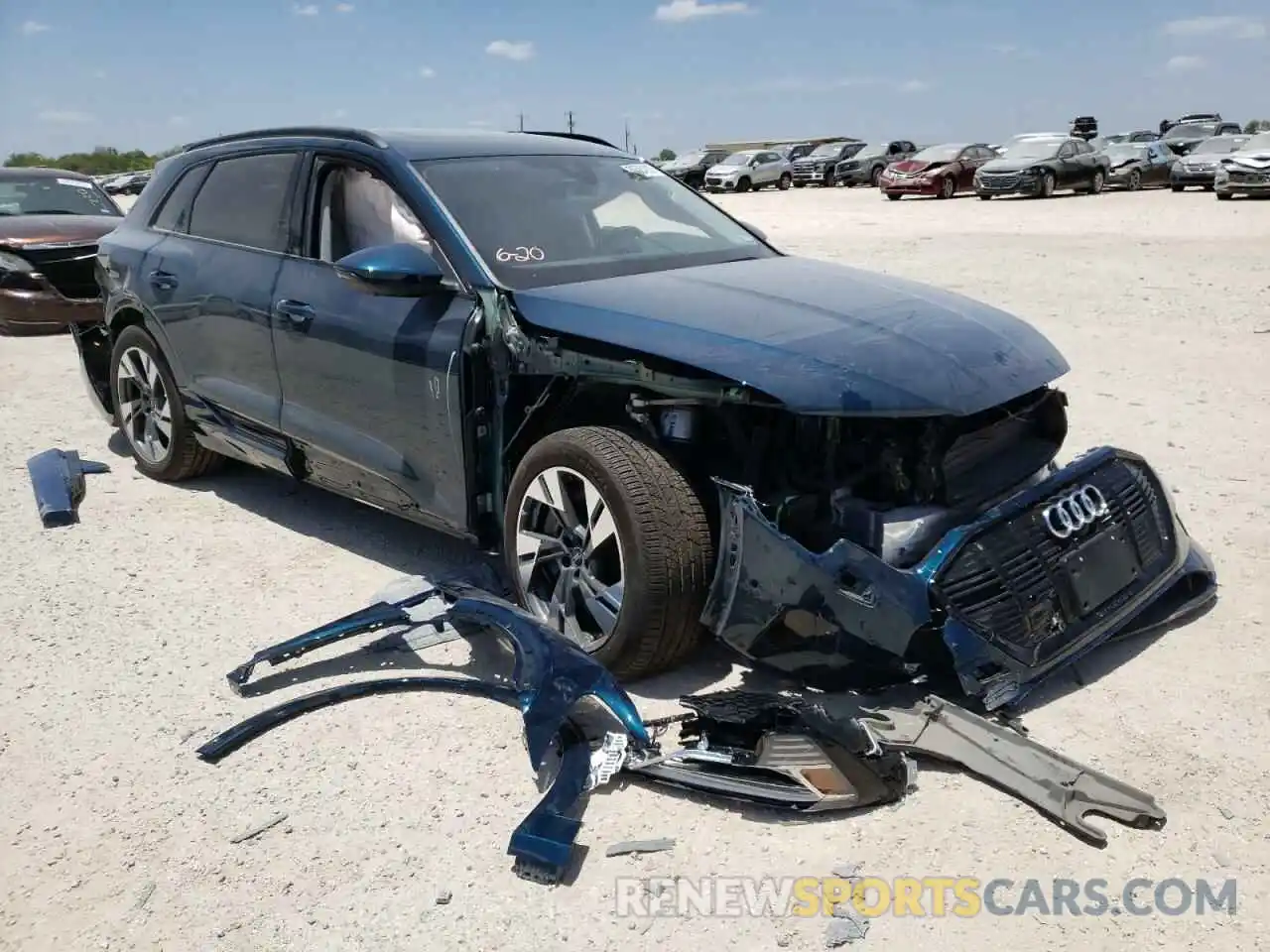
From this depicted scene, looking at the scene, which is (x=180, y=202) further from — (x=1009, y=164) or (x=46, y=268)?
(x=1009, y=164)

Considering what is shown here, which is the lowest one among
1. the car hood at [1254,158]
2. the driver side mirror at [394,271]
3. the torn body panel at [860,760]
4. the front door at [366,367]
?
the torn body panel at [860,760]

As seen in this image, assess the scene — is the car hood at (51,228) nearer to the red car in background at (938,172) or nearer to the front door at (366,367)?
the front door at (366,367)

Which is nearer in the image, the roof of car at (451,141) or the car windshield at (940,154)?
the roof of car at (451,141)

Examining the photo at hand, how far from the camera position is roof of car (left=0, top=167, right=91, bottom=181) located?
1169 cm

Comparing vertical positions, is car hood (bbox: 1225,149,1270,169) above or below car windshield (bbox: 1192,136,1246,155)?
below

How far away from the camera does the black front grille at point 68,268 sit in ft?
33.6

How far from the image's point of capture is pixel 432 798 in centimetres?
307

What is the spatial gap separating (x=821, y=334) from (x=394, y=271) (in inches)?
61.1

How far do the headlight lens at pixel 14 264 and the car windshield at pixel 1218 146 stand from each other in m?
24.0

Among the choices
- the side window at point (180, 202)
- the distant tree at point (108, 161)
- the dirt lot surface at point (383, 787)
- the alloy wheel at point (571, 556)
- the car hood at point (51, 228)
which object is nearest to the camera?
the dirt lot surface at point (383, 787)

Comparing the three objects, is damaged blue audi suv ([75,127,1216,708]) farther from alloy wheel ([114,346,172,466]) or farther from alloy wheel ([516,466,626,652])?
alloy wheel ([114,346,172,466])

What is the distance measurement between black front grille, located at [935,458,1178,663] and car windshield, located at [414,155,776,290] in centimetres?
174

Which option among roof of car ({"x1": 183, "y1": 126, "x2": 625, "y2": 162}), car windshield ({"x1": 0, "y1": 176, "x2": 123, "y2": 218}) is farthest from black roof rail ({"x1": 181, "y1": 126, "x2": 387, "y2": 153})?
car windshield ({"x1": 0, "y1": 176, "x2": 123, "y2": 218})

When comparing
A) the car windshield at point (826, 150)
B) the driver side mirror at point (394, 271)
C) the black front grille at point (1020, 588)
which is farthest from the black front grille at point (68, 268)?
the car windshield at point (826, 150)
